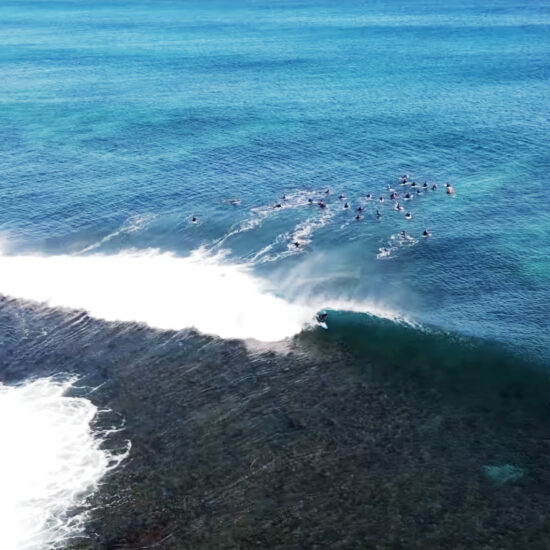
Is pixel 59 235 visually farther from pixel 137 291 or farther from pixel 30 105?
pixel 30 105

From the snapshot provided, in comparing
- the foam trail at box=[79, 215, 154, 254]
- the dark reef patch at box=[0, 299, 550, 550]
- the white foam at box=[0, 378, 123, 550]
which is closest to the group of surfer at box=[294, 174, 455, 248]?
the foam trail at box=[79, 215, 154, 254]

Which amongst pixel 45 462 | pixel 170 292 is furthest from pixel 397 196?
pixel 45 462

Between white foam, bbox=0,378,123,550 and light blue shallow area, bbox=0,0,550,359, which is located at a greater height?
light blue shallow area, bbox=0,0,550,359

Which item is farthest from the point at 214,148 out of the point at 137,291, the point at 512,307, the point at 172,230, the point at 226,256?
the point at 512,307

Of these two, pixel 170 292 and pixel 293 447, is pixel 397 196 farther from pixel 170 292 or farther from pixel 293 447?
pixel 293 447

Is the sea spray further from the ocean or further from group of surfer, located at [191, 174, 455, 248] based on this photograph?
group of surfer, located at [191, 174, 455, 248]
